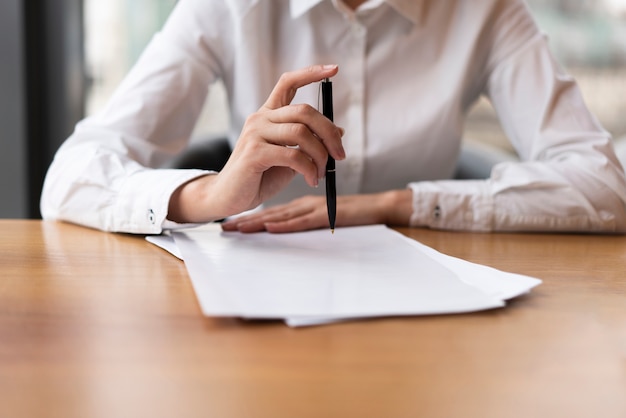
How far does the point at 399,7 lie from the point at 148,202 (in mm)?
713

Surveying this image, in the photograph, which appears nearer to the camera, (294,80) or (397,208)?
(294,80)

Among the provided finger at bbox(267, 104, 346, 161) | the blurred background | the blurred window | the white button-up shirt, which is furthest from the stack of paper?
the blurred window

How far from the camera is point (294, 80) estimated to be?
88 cm

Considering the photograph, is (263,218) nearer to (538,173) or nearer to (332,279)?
(332,279)

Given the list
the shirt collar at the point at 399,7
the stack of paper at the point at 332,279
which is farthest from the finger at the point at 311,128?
the shirt collar at the point at 399,7

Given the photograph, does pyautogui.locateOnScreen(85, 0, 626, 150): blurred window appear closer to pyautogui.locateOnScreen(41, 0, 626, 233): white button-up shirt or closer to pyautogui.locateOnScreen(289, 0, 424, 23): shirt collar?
pyautogui.locateOnScreen(41, 0, 626, 233): white button-up shirt

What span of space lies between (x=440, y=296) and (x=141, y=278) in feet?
0.97

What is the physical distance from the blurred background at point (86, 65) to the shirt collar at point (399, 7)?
72 centimetres

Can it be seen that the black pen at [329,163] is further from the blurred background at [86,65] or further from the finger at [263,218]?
the blurred background at [86,65]

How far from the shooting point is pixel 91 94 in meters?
2.40

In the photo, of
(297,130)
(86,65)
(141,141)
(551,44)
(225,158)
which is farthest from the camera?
(551,44)

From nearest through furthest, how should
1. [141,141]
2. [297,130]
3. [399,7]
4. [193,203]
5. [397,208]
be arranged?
[297,130], [193,203], [397,208], [141,141], [399,7]

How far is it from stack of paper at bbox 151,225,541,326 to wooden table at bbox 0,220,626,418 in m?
0.02

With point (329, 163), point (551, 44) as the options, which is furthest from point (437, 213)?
point (551, 44)
